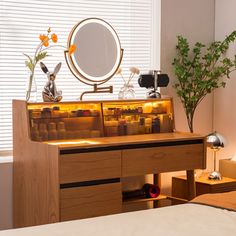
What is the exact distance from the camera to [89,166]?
3.57 m

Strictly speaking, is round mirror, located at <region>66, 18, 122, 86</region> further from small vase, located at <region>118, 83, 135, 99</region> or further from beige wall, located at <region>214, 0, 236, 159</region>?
beige wall, located at <region>214, 0, 236, 159</region>

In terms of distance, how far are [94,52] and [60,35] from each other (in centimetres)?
35

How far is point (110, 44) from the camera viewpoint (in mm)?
4223

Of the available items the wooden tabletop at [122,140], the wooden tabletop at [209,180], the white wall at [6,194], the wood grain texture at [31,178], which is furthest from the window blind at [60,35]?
the wooden tabletop at [209,180]

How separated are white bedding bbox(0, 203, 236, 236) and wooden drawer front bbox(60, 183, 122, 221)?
920 millimetres

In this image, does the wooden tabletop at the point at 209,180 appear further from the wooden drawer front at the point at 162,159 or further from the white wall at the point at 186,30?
the white wall at the point at 186,30

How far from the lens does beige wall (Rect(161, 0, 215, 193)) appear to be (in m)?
4.66

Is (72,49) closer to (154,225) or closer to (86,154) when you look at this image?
(86,154)

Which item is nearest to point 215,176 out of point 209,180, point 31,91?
point 209,180

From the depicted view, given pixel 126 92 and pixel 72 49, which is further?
pixel 126 92

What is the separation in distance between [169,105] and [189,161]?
1.77 feet

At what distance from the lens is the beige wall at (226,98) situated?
15.8 feet

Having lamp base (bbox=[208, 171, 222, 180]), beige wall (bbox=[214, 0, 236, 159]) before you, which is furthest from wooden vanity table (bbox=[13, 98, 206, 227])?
beige wall (bbox=[214, 0, 236, 159])

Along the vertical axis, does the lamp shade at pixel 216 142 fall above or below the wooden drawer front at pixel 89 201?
above
